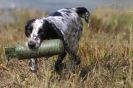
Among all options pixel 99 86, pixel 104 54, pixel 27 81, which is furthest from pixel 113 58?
pixel 27 81

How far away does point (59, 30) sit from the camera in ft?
28.6

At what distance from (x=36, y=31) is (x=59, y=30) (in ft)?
1.13

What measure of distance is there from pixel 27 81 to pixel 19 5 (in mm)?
10021

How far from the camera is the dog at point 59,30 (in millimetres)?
8516

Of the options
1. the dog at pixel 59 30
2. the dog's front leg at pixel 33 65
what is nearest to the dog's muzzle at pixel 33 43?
the dog at pixel 59 30

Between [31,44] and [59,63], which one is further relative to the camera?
[59,63]

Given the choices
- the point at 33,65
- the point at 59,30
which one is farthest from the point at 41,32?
the point at 33,65

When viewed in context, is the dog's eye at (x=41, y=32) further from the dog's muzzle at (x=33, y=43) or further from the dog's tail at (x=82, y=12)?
the dog's tail at (x=82, y=12)

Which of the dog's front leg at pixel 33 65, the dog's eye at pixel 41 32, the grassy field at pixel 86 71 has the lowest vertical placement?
the grassy field at pixel 86 71

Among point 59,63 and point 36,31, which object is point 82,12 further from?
point 36,31

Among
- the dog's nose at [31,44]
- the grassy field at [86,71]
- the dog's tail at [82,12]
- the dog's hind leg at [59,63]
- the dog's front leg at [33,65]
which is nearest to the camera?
the dog's nose at [31,44]

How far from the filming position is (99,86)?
8.73 metres

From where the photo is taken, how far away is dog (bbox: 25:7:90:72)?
8.52 m

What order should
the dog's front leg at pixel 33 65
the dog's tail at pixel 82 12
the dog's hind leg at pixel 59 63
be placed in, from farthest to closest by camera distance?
the dog's tail at pixel 82 12 < the dog's hind leg at pixel 59 63 < the dog's front leg at pixel 33 65
